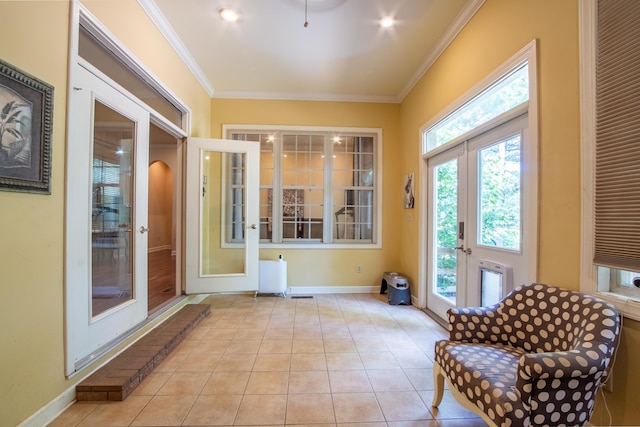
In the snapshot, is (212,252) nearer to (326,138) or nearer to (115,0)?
(326,138)

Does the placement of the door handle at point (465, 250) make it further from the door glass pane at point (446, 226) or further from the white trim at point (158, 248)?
the white trim at point (158, 248)

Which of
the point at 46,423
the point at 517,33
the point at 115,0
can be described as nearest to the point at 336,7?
the point at 517,33

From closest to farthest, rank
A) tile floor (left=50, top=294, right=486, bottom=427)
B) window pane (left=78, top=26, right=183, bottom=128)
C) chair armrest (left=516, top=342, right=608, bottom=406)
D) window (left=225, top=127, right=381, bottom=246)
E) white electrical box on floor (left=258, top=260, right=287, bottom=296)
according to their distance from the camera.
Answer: chair armrest (left=516, top=342, right=608, bottom=406)
tile floor (left=50, top=294, right=486, bottom=427)
window pane (left=78, top=26, right=183, bottom=128)
white electrical box on floor (left=258, top=260, right=287, bottom=296)
window (left=225, top=127, right=381, bottom=246)

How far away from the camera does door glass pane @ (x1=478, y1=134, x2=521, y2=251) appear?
209cm

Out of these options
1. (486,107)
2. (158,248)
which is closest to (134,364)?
(486,107)

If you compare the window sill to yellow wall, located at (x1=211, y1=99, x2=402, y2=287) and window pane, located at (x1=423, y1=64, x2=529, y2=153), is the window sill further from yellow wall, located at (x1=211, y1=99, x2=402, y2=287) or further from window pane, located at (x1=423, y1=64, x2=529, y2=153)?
yellow wall, located at (x1=211, y1=99, x2=402, y2=287)

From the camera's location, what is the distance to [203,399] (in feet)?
5.96

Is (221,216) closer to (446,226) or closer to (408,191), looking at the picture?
(408,191)

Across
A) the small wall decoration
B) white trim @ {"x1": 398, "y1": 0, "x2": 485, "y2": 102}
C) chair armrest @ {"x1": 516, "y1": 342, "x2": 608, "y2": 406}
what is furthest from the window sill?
the small wall decoration

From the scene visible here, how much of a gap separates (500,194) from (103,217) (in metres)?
3.25

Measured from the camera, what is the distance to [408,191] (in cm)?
399

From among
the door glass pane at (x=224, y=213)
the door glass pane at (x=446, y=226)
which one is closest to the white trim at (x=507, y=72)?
the door glass pane at (x=446, y=226)

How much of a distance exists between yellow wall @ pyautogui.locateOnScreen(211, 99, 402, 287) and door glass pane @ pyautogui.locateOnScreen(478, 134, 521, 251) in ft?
6.25

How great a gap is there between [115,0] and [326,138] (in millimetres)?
2886
